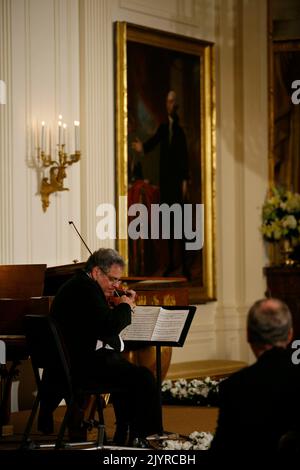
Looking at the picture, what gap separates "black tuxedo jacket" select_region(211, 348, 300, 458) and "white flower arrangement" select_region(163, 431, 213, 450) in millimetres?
2994

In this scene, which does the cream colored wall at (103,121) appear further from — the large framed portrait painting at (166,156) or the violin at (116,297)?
the violin at (116,297)

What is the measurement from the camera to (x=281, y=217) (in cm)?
1166

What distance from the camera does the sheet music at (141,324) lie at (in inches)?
268

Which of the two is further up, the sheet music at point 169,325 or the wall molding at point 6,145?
the wall molding at point 6,145

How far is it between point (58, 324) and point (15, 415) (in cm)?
260

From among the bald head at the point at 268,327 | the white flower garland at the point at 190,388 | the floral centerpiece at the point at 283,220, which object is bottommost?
the white flower garland at the point at 190,388

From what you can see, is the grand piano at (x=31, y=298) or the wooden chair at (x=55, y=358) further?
the grand piano at (x=31, y=298)

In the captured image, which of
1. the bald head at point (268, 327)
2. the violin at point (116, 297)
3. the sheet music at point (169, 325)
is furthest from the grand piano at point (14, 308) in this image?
the bald head at point (268, 327)

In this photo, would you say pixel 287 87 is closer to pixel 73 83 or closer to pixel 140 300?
pixel 73 83

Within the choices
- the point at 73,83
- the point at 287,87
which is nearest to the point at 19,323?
the point at 73,83

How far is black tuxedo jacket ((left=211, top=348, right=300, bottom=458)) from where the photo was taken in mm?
3523

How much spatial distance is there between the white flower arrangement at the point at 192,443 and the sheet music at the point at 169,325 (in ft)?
2.42

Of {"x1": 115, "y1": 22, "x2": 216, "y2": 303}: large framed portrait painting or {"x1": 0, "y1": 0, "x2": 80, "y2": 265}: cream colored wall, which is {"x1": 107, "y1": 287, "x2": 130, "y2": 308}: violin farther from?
{"x1": 115, "y1": 22, "x2": 216, "y2": 303}: large framed portrait painting

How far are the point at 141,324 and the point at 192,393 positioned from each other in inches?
97.2
